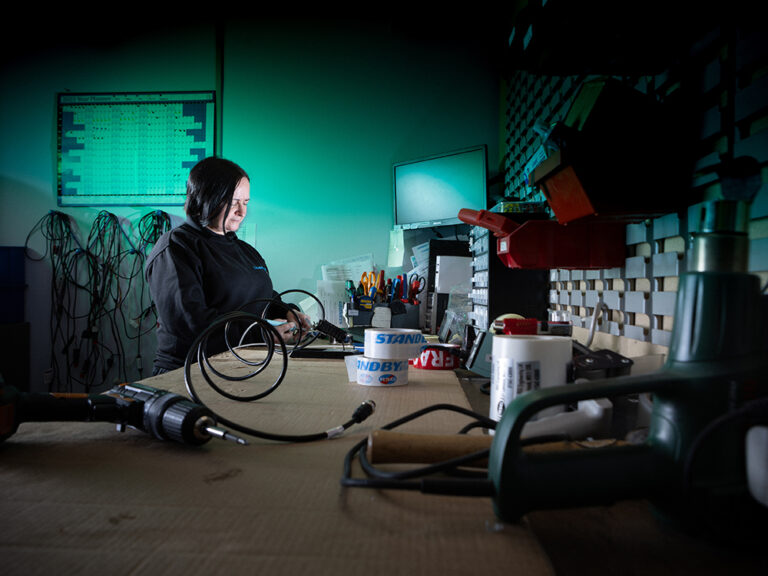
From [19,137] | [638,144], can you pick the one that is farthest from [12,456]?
[19,137]

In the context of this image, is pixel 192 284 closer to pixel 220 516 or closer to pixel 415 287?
pixel 415 287

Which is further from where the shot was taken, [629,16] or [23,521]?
[629,16]

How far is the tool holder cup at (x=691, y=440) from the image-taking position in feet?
0.99

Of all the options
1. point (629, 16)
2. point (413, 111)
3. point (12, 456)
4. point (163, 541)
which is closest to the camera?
point (163, 541)

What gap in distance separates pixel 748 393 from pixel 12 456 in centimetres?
65

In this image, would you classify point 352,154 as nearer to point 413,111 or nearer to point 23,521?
point 413,111

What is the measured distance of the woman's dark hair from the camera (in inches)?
66.0

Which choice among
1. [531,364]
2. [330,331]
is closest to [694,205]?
[531,364]

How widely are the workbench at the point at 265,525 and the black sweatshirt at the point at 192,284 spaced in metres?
0.85

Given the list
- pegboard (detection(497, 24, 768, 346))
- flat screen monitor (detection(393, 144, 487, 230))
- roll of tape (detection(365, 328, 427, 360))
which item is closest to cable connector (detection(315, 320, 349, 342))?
roll of tape (detection(365, 328, 427, 360))

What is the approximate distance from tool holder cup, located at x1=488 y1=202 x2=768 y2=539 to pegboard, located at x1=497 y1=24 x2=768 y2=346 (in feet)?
0.78

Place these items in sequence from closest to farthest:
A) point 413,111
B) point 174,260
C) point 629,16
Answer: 1. point 629,16
2. point 174,260
3. point 413,111

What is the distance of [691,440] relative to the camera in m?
0.31

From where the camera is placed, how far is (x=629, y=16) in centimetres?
63
